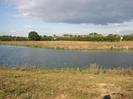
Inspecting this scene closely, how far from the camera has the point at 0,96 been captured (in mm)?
8156

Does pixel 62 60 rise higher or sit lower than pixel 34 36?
lower

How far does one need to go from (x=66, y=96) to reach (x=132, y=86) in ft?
11.1

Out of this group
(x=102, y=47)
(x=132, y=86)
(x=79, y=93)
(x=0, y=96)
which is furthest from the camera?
(x=102, y=47)

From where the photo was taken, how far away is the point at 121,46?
6103cm

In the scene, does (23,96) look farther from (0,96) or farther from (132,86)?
(132,86)

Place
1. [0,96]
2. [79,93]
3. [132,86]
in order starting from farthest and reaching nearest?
[132,86] → [79,93] → [0,96]

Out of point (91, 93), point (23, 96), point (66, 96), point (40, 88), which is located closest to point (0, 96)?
point (23, 96)

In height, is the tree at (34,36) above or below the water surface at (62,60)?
above

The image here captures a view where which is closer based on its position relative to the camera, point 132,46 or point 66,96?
point 66,96

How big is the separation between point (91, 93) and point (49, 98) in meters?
1.60

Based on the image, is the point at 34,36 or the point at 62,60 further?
the point at 34,36

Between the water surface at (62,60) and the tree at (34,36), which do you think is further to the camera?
the tree at (34,36)

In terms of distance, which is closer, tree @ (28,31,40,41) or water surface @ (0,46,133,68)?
water surface @ (0,46,133,68)

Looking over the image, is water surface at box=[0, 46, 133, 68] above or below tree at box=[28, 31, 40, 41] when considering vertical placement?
below
